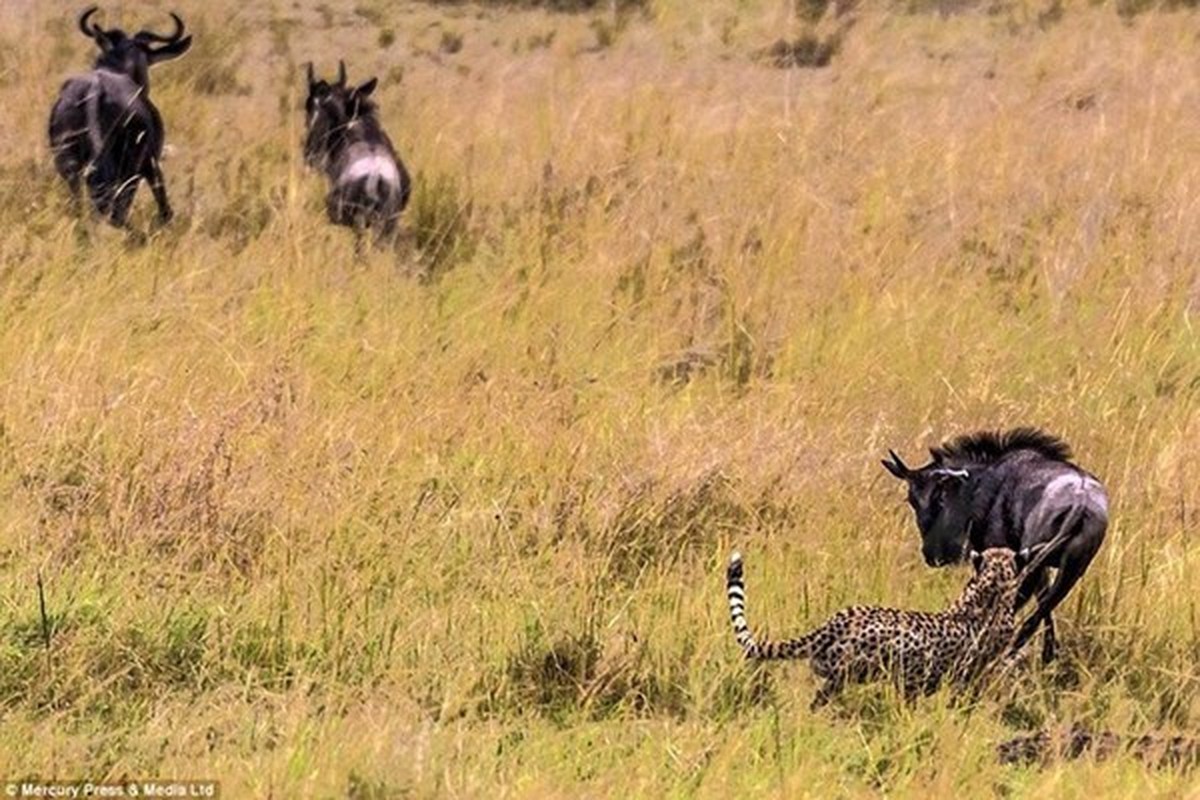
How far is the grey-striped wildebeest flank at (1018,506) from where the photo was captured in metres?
4.93

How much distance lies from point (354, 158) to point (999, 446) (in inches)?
172

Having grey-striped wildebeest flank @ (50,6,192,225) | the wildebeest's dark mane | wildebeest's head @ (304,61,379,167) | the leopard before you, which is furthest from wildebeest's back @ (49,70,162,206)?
the leopard

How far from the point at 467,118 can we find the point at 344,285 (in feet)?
9.44

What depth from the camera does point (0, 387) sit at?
628 cm

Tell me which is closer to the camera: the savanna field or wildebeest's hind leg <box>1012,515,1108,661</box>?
the savanna field

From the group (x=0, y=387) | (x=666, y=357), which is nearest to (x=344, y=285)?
(x=666, y=357)

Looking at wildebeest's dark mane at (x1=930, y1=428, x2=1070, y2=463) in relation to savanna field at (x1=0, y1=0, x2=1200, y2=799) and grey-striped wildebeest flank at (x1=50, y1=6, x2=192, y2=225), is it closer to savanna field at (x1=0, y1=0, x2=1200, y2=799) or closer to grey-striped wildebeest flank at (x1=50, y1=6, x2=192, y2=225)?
savanna field at (x1=0, y1=0, x2=1200, y2=799)

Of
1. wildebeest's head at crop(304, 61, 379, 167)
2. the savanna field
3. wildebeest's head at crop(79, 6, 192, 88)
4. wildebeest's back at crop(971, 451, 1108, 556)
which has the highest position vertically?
wildebeest's head at crop(79, 6, 192, 88)

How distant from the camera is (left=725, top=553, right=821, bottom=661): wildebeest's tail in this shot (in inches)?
185

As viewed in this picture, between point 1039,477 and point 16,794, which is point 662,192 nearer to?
point 1039,477

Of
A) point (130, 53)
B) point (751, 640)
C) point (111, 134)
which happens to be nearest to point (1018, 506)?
point (751, 640)

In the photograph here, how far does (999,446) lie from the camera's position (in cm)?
532

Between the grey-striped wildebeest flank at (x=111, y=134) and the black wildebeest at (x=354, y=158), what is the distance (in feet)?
2.26

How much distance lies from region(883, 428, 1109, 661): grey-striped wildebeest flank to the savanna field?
0.60ft
